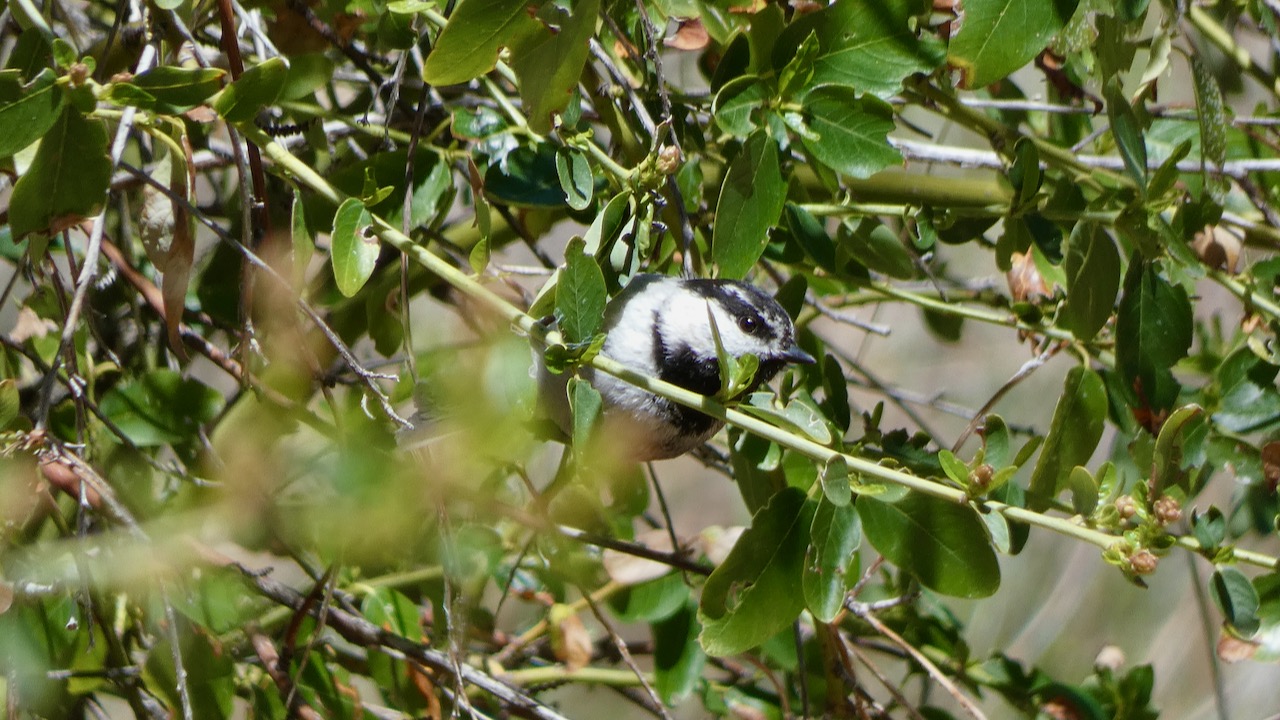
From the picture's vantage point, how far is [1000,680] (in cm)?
221

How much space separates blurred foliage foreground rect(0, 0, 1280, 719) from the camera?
54.3 inches

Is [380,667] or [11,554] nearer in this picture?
[11,554]

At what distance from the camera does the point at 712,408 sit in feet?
4.30

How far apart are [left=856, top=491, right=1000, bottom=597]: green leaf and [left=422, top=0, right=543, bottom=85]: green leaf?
2.47 ft

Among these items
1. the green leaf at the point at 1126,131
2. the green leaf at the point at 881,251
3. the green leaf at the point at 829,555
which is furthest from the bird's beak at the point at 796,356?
the green leaf at the point at 1126,131

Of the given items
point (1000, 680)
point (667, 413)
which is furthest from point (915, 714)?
point (667, 413)

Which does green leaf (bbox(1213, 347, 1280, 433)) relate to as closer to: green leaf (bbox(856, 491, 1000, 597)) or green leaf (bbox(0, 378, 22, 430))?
green leaf (bbox(856, 491, 1000, 597))

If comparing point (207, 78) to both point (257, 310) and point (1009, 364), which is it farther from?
point (1009, 364)

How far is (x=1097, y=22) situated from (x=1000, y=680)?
1.30m

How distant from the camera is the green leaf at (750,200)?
144 centimetres

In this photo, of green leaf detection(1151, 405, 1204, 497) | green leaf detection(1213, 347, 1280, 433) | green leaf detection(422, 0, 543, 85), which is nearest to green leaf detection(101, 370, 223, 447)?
green leaf detection(422, 0, 543, 85)

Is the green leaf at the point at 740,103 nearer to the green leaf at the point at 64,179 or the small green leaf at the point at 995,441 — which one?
the small green leaf at the point at 995,441

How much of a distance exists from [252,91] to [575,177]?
413mm

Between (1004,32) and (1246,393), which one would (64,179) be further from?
(1246,393)
